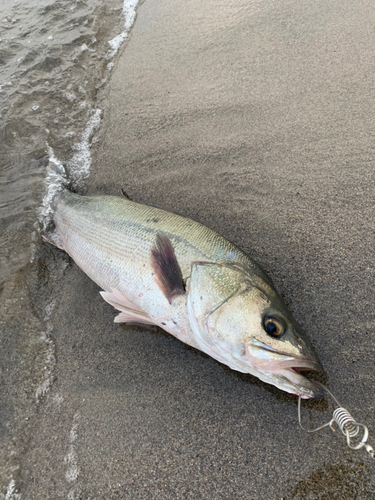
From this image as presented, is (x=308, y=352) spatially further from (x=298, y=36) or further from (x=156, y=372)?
(x=298, y=36)

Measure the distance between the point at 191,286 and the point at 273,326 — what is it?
25.8 inches

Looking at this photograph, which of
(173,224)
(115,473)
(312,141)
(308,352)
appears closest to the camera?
(308,352)

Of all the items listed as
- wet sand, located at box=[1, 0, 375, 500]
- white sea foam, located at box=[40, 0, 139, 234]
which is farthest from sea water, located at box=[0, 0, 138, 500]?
wet sand, located at box=[1, 0, 375, 500]

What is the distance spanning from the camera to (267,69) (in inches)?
170

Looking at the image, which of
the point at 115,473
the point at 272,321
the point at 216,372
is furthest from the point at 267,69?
the point at 115,473

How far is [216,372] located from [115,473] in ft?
3.25

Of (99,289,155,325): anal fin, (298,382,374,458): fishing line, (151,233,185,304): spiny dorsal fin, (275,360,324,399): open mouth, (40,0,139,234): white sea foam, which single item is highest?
(40,0,139,234): white sea foam

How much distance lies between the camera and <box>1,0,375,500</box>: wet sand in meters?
2.07

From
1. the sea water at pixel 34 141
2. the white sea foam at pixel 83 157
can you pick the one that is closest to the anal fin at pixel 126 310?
the sea water at pixel 34 141

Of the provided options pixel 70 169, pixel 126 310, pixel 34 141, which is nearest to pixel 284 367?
pixel 126 310

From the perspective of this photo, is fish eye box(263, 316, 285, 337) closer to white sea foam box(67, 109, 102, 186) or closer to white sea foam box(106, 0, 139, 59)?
white sea foam box(67, 109, 102, 186)

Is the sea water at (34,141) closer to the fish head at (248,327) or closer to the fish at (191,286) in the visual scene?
the fish at (191,286)

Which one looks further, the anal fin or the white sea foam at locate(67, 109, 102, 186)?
the white sea foam at locate(67, 109, 102, 186)

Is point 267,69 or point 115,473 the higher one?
point 267,69
